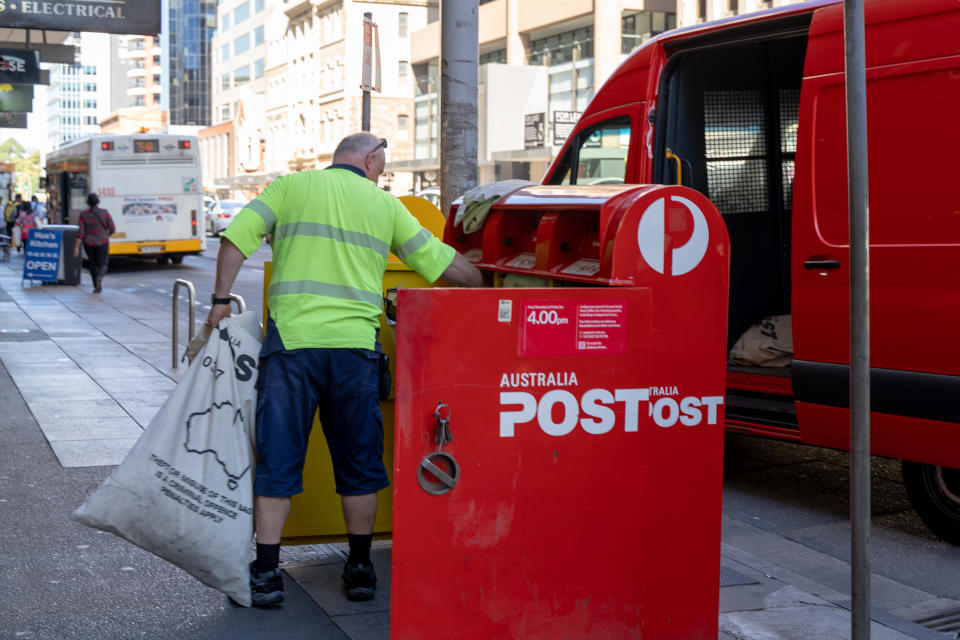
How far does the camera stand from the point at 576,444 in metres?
3.81

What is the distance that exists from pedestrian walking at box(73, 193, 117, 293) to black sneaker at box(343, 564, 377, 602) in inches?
671

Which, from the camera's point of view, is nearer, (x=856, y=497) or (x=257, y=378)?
(x=856, y=497)

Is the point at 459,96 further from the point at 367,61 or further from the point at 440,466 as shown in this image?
the point at 440,466

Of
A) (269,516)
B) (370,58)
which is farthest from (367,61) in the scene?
(269,516)

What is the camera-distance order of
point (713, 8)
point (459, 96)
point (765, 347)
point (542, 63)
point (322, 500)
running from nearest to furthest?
point (322, 500)
point (765, 347)
point (459, 96)
point (713, 8)
point (542, 63)

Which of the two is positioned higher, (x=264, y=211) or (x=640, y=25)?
(x=640, y=25)

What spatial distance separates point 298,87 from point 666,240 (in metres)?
88.4

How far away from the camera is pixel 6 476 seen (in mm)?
6539

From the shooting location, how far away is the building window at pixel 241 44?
106m

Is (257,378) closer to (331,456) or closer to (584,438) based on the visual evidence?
(331,456)

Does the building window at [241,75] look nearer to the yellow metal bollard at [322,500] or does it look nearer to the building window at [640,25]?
the building window at [640,25]

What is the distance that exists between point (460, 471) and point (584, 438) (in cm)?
43

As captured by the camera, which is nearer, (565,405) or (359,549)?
(565,405)

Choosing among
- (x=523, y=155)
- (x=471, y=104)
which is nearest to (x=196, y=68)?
(x=523, y=155)
